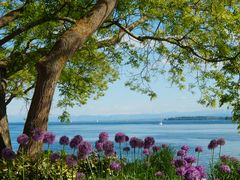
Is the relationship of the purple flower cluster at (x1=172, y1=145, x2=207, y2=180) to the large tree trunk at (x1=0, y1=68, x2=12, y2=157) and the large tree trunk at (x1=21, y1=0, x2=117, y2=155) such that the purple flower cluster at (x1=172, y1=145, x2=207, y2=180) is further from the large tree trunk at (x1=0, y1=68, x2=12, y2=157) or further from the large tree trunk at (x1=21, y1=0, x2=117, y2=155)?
the large tree trunk at (x1=0, y1=68, x2=12, y2=157)

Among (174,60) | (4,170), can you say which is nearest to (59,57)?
(4,170)

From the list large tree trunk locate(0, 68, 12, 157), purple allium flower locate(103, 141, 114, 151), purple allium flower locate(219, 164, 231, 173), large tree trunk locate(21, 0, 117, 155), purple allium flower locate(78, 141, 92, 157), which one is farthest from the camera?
large tree trunk locate(0, 68, 12, 157)

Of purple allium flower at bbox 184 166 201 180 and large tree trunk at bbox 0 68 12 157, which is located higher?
large tree trunk at bbox 0 68 12 157

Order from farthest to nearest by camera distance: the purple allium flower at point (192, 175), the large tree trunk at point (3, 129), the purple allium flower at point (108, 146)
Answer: the large tree trunk at point (3, 129)
the purple allium flower at point (108, 146)
the purple allium flower at point (192, 175)

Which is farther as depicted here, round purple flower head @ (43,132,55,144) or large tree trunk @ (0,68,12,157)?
large tree trunk @ (0,68,12,157)

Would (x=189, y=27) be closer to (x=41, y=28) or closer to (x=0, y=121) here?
(x=41, y=28)

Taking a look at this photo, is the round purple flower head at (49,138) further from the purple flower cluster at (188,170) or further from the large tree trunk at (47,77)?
the purple flower cluster at (188,170)

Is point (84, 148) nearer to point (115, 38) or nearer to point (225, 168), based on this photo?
point (225, 168)

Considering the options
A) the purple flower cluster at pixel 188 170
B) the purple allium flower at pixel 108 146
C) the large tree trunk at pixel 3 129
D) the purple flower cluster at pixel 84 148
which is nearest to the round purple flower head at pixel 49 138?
the purple allium flower at pixel 108 146

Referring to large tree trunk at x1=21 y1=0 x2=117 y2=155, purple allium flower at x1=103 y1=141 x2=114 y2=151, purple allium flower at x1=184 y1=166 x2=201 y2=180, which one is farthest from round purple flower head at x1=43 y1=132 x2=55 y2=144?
purple allium flower at x1=184 y1=166 x2=201 y2=180

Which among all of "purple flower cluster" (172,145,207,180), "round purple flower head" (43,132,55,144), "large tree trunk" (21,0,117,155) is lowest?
"purple flower cluster" (172,145,207,180)

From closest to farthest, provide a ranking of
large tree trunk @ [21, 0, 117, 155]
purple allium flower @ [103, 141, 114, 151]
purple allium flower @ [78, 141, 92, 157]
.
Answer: purple allium flower @ [78, 141, 92, 157], purple allium flower @ [103, 141, 114, 151], large tree trunk @ [21, 0, 117, 155]

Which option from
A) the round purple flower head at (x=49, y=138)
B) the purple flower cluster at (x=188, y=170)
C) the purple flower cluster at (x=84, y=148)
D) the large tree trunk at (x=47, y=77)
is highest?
the large tree trunk at (x=47, y=77)

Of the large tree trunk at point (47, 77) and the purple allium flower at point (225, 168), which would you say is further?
the large tree trunk at point (47, 77)
